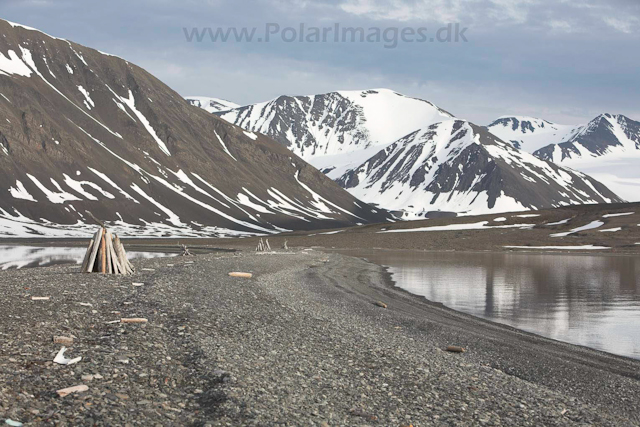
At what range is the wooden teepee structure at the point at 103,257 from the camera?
31141 mm

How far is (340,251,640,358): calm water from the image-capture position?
79.8ft

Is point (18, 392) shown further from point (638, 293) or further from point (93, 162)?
point (93, 162)

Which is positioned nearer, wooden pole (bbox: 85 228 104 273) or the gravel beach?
the gravel beach

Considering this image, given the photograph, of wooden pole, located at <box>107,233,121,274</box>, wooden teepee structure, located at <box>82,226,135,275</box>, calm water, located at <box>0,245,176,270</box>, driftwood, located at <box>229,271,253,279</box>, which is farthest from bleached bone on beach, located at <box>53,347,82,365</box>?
calm water, located at <box>0,245,176,270</box>

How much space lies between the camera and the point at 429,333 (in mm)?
22016

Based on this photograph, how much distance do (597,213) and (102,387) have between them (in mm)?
131765

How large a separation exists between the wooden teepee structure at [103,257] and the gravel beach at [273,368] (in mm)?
5689

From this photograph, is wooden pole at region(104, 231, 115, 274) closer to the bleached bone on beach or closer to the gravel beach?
the gravel beach

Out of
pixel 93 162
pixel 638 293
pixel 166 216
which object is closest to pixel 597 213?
pixel 638 293

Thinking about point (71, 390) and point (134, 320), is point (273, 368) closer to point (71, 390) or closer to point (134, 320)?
point (71, 390)

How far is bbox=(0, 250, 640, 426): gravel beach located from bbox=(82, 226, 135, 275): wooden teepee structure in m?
5.69

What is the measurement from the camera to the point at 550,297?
118 ft

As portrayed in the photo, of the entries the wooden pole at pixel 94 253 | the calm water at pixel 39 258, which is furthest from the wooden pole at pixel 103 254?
the calm water at pixel 39 258

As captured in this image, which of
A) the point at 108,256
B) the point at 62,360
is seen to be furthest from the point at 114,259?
the point at 62,360
